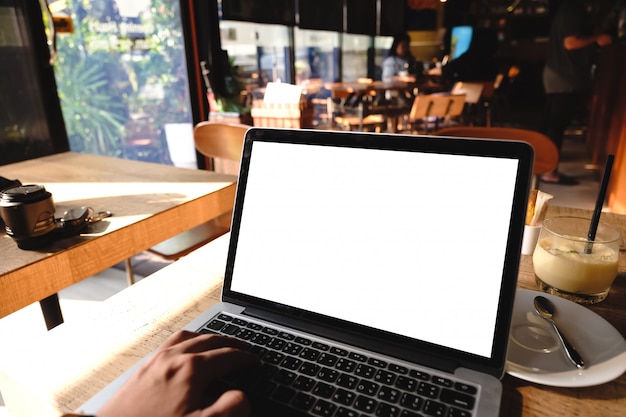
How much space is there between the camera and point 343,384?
50 cm

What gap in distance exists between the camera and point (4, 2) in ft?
7.34

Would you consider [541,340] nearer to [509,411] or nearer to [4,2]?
[509,411]

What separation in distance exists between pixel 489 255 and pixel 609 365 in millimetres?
196

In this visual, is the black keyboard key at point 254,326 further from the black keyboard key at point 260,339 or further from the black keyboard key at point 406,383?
the black keyboard key at point 406,383

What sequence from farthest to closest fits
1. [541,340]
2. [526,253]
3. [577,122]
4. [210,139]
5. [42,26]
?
1. [577,122]
2. [42,26]
3. [210,139]
4. [526,253]
5. [541,340]

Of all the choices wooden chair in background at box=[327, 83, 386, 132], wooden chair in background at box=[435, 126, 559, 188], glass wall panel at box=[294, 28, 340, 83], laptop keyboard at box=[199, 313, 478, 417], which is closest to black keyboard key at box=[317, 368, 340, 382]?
laptop keyboard at box=[199, 313, 478, 417]

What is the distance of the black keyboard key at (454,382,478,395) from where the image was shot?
18.7 inches

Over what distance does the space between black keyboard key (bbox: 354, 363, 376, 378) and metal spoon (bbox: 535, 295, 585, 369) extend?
0.25m

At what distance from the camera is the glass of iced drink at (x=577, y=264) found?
67 centimetres

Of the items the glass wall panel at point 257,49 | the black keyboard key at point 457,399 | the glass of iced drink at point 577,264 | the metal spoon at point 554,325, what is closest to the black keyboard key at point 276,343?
the black keyboard key at point 457,399

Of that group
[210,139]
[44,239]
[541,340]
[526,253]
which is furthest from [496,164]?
[210,139]

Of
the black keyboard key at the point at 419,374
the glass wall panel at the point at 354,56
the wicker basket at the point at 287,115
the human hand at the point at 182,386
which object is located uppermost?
the glass wall panel at the point at 354,56

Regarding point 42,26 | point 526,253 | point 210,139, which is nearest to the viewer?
point 526,253

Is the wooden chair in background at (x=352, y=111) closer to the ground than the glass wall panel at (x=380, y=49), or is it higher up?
closer to the ground
